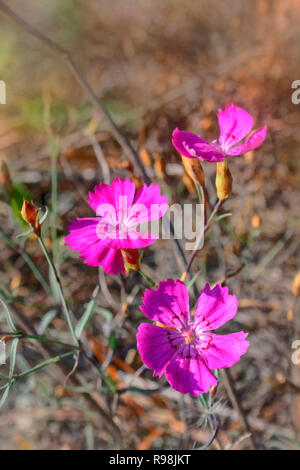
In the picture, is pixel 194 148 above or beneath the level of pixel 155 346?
above

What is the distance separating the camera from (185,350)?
717 millimetres

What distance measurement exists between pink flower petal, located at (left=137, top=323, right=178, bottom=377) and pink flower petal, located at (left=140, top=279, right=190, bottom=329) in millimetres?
17

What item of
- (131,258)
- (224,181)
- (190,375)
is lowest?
(190,375)

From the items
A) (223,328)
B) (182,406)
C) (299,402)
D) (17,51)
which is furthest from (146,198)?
(17,51)

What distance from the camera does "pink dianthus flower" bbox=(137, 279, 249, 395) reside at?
668mm

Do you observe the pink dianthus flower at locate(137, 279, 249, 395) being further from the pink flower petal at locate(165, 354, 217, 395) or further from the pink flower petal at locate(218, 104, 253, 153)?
the pink flower petal at locate(218, 104, 253, 153)

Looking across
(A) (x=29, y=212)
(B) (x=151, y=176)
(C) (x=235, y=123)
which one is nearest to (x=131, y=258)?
(A) (x=29, y=212)

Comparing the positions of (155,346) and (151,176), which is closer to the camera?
(155,346)

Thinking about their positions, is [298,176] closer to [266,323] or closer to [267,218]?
[267,218]

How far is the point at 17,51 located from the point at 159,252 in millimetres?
1563

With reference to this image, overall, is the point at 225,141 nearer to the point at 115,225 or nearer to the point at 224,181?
the point at 224,181

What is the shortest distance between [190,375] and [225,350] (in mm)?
62

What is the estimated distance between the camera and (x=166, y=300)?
0.72 metres

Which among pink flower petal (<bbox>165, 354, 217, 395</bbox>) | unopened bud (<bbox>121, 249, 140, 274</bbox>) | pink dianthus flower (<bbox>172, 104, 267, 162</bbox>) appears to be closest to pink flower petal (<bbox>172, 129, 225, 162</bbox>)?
pink dianthus flower (<bbox>172, 104, 267, 162</bbox>)
